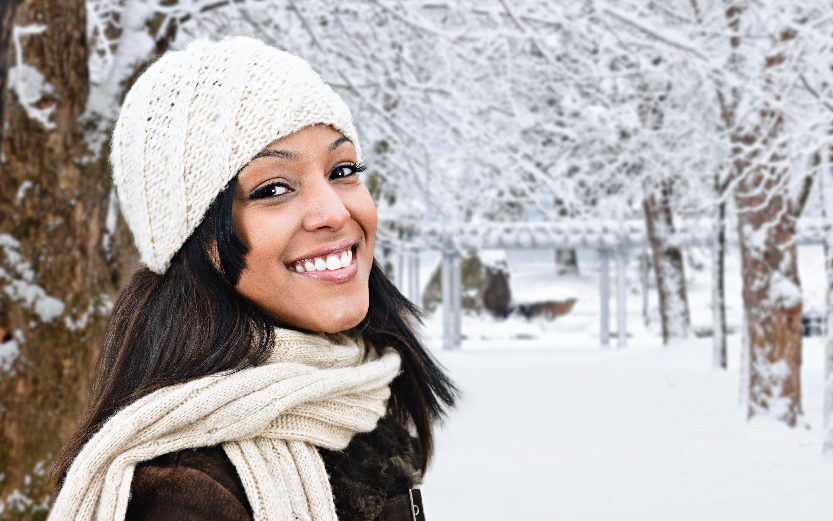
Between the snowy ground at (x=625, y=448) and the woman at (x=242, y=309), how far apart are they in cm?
93

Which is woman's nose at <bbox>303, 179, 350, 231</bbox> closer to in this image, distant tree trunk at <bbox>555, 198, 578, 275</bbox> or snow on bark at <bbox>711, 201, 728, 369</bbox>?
snow on bark at <bbox>711, 201, 728, 369</bbox>

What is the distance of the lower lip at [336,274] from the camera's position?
1.41 metres

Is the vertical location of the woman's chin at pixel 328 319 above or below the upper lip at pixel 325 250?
below

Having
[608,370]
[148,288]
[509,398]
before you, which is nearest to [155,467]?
[148,288]

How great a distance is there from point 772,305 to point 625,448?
1725 millimetres

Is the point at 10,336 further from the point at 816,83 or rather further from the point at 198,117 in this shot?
the point at 816,83

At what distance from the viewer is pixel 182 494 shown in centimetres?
117

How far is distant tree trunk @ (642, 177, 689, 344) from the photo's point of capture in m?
12.8

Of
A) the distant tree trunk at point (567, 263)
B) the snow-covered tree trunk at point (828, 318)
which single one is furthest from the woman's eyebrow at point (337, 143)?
the distant tree trunk at point (567, 263)

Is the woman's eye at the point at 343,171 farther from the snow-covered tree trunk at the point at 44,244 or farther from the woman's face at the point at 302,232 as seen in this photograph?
the snow-covered tree trunk at the point at 44,244

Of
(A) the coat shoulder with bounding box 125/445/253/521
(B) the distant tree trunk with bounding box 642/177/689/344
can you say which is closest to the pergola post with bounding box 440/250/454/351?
(B) the distant tree trunk with bounding box 642/177/689/344

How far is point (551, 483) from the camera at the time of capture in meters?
5.16

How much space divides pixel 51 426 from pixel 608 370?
958 centimetres

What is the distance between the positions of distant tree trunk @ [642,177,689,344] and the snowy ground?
42cm
